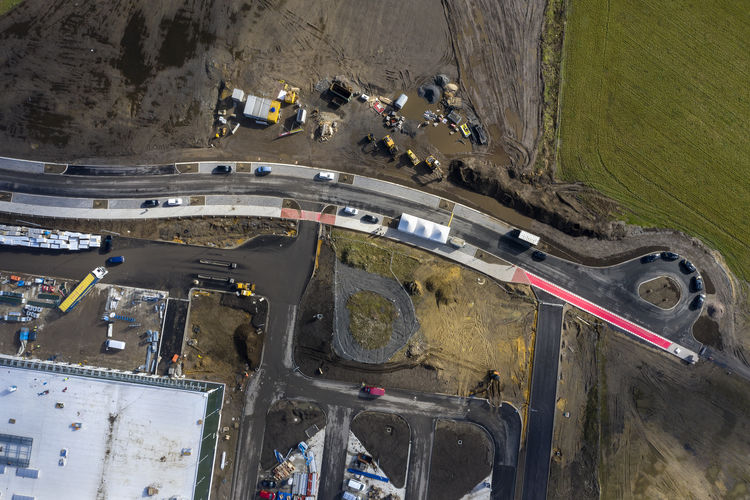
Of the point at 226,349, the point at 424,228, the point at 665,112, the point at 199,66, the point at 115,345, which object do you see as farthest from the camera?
the point at 665,112

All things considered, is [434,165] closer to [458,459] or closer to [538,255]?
[538,255]

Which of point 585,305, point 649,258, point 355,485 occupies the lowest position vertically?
point 355,485

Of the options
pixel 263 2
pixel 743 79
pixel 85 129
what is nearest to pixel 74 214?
pixel 85 129

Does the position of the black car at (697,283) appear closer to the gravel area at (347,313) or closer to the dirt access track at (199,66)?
the dirt access track at (199,66)

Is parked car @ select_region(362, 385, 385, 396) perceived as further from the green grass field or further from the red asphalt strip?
the green grass field

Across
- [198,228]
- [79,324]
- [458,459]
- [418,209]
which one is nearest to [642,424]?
[458,459]

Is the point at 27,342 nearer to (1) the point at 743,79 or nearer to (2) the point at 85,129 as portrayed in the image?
(2) the point at 85,129
